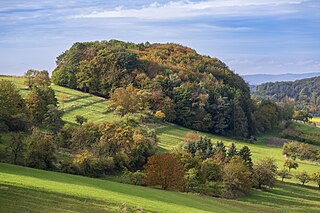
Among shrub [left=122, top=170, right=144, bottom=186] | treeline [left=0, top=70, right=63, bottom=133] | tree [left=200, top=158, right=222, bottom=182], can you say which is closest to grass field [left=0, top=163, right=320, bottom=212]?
tree [left=200, top=158, right=222, bottom=182]

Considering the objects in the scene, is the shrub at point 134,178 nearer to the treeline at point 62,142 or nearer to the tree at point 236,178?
the treeline at point 62,142

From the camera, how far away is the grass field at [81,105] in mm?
70750

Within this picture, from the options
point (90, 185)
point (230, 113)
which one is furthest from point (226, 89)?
point (90, 185)

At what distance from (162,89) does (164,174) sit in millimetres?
51858

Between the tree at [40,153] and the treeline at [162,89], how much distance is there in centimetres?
3653

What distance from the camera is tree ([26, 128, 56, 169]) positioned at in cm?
3900

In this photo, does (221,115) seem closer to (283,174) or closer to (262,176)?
(283,174)

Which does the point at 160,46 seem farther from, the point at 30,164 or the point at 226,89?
the point at 30,164

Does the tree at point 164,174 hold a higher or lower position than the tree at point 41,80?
lower

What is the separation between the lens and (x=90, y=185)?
104 feet

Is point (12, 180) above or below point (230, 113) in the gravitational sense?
below

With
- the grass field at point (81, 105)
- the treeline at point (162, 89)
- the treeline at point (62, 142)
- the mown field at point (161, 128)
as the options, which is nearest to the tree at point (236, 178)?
the treeline at point (62, 142)

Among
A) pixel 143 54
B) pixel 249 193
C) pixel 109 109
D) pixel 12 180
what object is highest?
pixel 143 54

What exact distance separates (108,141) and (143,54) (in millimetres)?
71268
